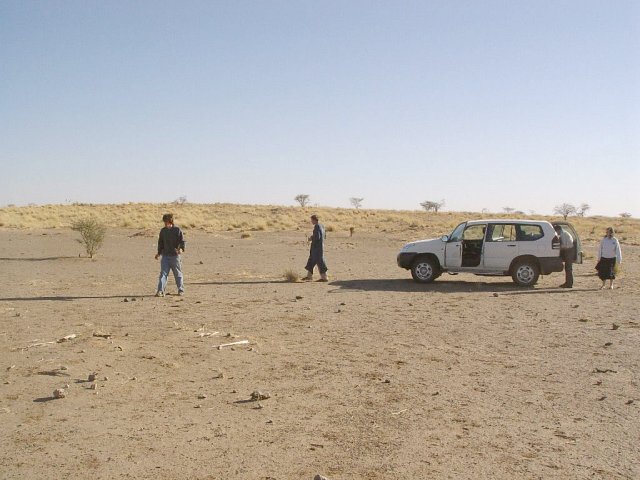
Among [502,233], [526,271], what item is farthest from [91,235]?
[526,271]

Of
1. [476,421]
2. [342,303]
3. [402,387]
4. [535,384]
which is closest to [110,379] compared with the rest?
[402,387]

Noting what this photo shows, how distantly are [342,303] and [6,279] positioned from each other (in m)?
10.0

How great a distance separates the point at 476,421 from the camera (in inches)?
241

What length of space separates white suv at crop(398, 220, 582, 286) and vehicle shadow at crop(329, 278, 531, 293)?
0.44 m

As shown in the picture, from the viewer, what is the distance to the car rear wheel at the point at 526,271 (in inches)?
638

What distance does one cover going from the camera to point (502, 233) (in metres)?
16.5

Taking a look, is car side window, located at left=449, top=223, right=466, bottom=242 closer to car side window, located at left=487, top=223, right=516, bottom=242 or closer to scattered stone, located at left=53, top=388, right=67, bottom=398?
car side window, located at left=487, top=223, right=516, bottom=242

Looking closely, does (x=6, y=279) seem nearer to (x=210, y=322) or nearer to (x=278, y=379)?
(x=210, y=322)

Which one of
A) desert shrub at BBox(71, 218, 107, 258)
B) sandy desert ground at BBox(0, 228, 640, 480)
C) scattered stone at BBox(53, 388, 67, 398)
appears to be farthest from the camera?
desert shrub at BBox(71, 218, 107, 258)

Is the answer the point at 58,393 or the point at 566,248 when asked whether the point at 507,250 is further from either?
the point at 58,393

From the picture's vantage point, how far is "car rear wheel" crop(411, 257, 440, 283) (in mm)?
16906

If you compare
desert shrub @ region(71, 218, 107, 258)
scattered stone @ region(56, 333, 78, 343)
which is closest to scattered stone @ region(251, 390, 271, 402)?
scattered stone @ region(56, 333, 78, 343)

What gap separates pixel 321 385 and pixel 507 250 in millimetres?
10201

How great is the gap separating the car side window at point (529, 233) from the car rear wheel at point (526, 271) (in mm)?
559
